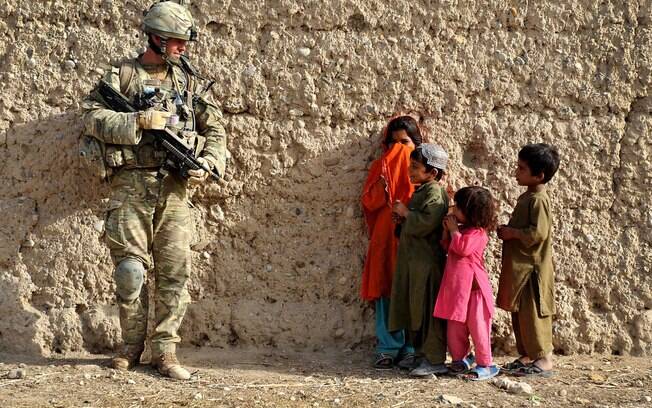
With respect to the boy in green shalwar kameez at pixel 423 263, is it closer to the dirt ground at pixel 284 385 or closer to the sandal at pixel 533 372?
the dirt ground at pixel 284 385

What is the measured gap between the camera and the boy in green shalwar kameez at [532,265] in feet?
14.3

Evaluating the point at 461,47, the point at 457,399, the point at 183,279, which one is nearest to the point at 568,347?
the point at 457,399

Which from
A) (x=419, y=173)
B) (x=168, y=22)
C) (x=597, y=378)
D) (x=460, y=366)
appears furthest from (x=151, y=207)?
(x=597, y=378)

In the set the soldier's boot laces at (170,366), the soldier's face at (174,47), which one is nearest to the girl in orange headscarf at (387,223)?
the soldier's boot laces at (170,366)

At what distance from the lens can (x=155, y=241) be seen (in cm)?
438

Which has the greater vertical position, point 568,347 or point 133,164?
point 133,164

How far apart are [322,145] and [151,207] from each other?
97 cm

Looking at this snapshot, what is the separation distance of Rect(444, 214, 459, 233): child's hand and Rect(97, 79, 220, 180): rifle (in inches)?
45.0

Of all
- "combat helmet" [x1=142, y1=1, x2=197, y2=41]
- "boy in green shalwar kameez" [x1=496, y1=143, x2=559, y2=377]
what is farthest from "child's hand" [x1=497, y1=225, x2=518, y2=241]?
"combat helmet" [x1=142, y1=1, x2=197, y2=41]

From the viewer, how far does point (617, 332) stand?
4895 millimetres

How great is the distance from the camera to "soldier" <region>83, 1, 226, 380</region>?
4.24 meters

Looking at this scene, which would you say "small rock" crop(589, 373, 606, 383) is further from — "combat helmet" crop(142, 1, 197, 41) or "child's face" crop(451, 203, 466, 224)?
"combat helmet" crop(142, 1, 197, 41)

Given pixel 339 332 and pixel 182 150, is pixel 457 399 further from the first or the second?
pixel 182 150

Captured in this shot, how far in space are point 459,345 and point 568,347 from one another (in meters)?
0.85
